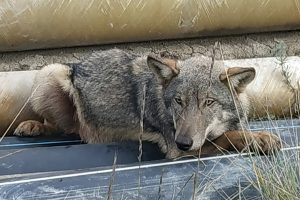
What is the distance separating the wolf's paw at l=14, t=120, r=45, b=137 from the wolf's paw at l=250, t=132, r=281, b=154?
157cm

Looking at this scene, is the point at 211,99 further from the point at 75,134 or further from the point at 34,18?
the point at 34,18

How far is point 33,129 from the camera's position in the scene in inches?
184

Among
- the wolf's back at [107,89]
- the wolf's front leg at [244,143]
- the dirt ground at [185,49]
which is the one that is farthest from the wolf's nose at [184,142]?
the dirt ground at [185,49]

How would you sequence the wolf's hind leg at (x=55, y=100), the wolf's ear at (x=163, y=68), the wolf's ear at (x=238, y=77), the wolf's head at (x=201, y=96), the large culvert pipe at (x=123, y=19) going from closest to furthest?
the wolf's head at (x=201, y=96) → the wolf's ear at (x=238, y=77) → the wolf's ear at (x=163, y=68) → the wolf's hind leg at (x=55, y=100) → the large culvert pipe at (x=123, y=19)

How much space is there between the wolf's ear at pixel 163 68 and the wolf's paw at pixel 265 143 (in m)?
0.65

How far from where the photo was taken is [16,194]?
11.1ft

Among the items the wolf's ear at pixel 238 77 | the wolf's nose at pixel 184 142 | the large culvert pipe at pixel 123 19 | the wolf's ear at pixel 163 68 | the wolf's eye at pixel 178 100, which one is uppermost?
the large culvert pipe at pixel 123 19

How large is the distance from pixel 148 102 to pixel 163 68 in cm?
37

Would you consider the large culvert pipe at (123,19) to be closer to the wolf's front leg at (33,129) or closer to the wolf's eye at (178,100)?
the wolf's front leg at (33,129)

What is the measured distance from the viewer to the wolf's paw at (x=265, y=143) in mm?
3738

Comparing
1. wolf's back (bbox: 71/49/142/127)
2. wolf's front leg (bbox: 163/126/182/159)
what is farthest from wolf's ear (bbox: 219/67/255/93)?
wolf's back (bbox: 71/49/142/127)

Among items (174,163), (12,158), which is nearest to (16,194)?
(12,158)

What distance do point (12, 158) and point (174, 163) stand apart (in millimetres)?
966

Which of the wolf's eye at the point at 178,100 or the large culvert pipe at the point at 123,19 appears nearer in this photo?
the wolf's eye at the point at 178,100
